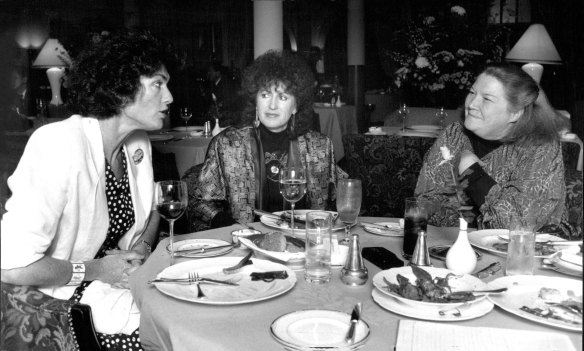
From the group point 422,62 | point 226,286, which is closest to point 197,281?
point 226,286

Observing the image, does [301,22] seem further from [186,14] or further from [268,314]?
[268,314]

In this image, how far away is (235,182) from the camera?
2.74 m

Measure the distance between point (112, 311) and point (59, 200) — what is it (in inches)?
13.9

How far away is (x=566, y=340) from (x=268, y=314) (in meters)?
0.59

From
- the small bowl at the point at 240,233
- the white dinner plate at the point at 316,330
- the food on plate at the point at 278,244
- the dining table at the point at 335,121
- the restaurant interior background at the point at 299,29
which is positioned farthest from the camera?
the dining table at the point at 335,121

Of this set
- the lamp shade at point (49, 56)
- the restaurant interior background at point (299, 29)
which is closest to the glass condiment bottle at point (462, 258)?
the restaurant interior background at point (299, 29)

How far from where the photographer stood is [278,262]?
5.44 ft

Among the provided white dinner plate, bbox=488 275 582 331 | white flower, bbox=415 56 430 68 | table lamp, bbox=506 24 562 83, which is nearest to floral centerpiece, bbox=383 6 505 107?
white flower, bbox=415 56 430 68

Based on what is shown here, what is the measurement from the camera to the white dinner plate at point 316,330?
1.09 metres

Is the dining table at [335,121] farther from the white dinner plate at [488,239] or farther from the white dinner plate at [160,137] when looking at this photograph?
the white dinner plate at [488,239]

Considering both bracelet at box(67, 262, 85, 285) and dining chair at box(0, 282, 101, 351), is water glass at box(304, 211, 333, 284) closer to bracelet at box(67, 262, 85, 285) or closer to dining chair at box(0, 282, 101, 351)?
dining chair at box(0, 282, 101, 351)

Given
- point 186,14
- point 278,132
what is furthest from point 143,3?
point 278,132

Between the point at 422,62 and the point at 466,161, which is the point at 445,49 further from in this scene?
the point at 466,161

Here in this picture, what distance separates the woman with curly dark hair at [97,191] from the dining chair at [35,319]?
11 cm
